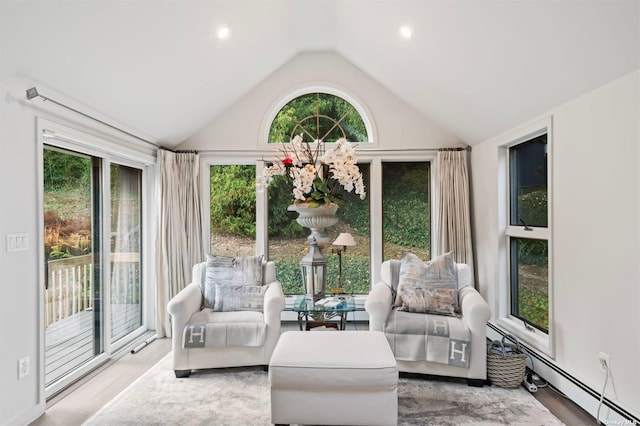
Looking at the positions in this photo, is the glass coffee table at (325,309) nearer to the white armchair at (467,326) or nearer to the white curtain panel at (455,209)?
the white armchair at (467,326)

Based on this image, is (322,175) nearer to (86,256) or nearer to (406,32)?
(406,32)

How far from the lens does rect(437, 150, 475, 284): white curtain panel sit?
4.57 metres

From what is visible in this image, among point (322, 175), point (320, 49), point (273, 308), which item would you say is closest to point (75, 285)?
point (273, 308)

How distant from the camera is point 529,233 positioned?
3557 mm

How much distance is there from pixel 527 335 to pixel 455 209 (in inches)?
61.6

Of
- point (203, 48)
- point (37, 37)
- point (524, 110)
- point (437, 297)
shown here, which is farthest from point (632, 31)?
point (37, 37)

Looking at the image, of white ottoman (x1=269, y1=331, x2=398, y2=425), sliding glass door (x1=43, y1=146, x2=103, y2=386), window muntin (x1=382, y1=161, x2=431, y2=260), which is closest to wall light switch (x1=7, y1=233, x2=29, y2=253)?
sliding glass door (x1=43, y1=146, x2=103, y2=386)

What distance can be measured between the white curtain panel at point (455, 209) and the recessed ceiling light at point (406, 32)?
1700 millimetres

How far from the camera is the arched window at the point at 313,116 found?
4.93 metres

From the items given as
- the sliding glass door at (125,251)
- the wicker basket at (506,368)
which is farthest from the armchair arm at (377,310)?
the sliding glass door at (125,251)

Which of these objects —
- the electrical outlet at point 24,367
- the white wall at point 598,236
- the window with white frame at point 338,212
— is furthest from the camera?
the window with white frame at point 338,212

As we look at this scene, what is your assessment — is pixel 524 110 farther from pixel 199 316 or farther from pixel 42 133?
pixel 42 133

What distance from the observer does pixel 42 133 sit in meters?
2.74

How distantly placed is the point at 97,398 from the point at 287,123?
3335 mm
